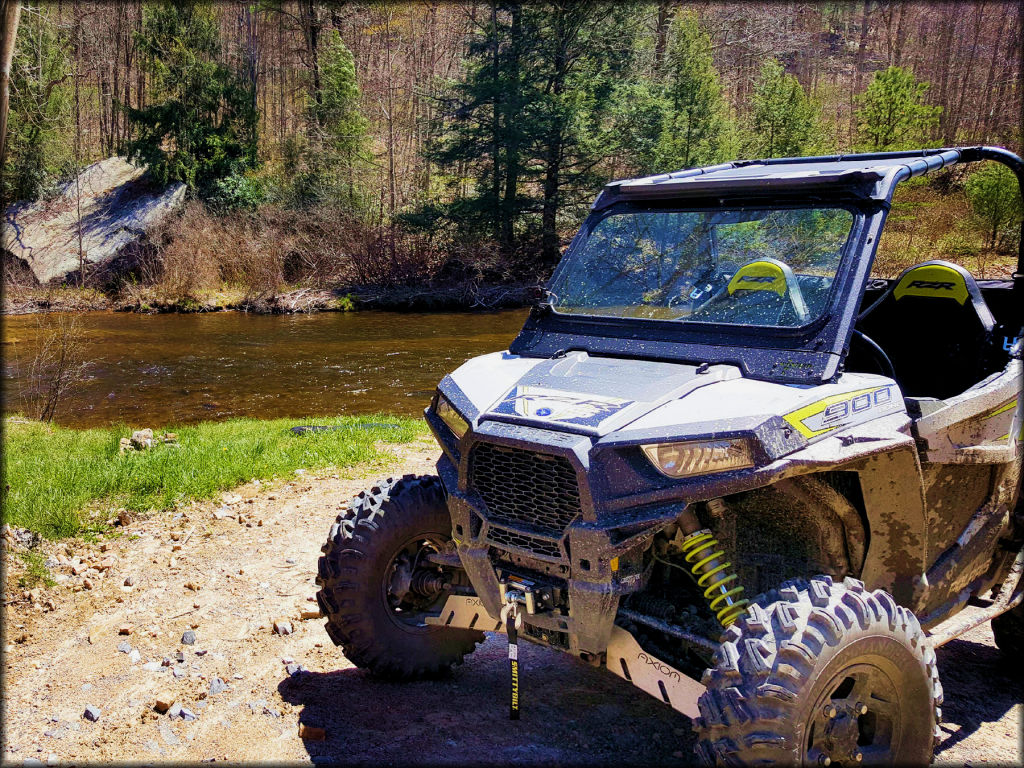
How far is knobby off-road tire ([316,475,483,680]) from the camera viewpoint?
13.8 ft

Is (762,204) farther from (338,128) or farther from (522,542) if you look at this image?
(338,128)

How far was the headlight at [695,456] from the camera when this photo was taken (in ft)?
10.0

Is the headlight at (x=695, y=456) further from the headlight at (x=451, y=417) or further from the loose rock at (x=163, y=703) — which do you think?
the loose rock at (x=163, y=703)

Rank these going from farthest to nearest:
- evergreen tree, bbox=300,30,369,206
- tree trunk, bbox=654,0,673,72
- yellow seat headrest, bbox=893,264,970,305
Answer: tree trunk, bbox=654,0,673,72 → evergreen tree, bbox=300,30,369,206 → yellow seat headrest, bbox=893,264,970,305

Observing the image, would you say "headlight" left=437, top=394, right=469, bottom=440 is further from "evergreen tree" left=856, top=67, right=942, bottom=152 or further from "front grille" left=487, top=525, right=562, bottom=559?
"evergreen tree" left=856, top=67, right=942, bottom=152

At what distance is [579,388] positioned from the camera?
355 cm

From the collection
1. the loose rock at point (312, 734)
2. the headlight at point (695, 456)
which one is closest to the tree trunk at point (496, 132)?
the loose rock at point (312, 734)

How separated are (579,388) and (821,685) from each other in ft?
4.63

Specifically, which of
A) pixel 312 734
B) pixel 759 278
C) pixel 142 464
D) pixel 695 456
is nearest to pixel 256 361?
pixel 142 464

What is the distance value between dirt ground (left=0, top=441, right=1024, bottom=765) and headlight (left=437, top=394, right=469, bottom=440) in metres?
1.42

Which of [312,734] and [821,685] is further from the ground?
[821,685]

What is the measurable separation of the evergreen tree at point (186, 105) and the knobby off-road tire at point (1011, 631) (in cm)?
3285

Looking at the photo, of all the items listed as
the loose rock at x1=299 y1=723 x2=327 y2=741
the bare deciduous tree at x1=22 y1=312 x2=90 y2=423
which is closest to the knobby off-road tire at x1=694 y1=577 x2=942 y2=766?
the loose rock at x1=299 y1=723 x2=327 y2=741

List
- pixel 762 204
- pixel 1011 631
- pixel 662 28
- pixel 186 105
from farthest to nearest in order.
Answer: pixel 662 28 < pixel 186 105 < pixel 1011 631 < pixel 762 204
